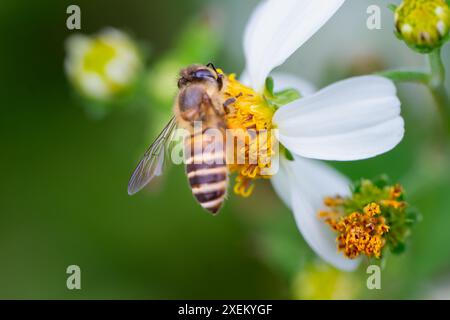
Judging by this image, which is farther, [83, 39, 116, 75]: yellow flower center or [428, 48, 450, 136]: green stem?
[83, 39, 116, 75]: yellow flower center

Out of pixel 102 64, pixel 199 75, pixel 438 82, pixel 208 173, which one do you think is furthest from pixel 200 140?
pixel 102 64

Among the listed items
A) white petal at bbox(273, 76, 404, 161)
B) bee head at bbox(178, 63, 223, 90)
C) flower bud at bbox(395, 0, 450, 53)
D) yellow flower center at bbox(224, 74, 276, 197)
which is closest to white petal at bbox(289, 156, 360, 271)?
yellow flower center at bbox(224, 74, 276, 197)

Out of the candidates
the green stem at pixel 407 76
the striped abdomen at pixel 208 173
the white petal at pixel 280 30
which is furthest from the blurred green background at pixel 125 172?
the striped abdomen at pixel 208 173

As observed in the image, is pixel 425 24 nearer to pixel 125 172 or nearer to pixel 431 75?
pixel 431 75

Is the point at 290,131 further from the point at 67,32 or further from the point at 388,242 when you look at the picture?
the point at 67,32

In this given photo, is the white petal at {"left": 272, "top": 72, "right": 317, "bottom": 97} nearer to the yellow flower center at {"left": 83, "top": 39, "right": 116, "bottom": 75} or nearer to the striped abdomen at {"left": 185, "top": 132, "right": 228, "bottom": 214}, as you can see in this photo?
the striped abdomen at {"left": 185, "top": 132, "right": 228, "bottom": 214}

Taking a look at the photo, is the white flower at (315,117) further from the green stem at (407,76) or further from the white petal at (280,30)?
the green stem at (407,76)
